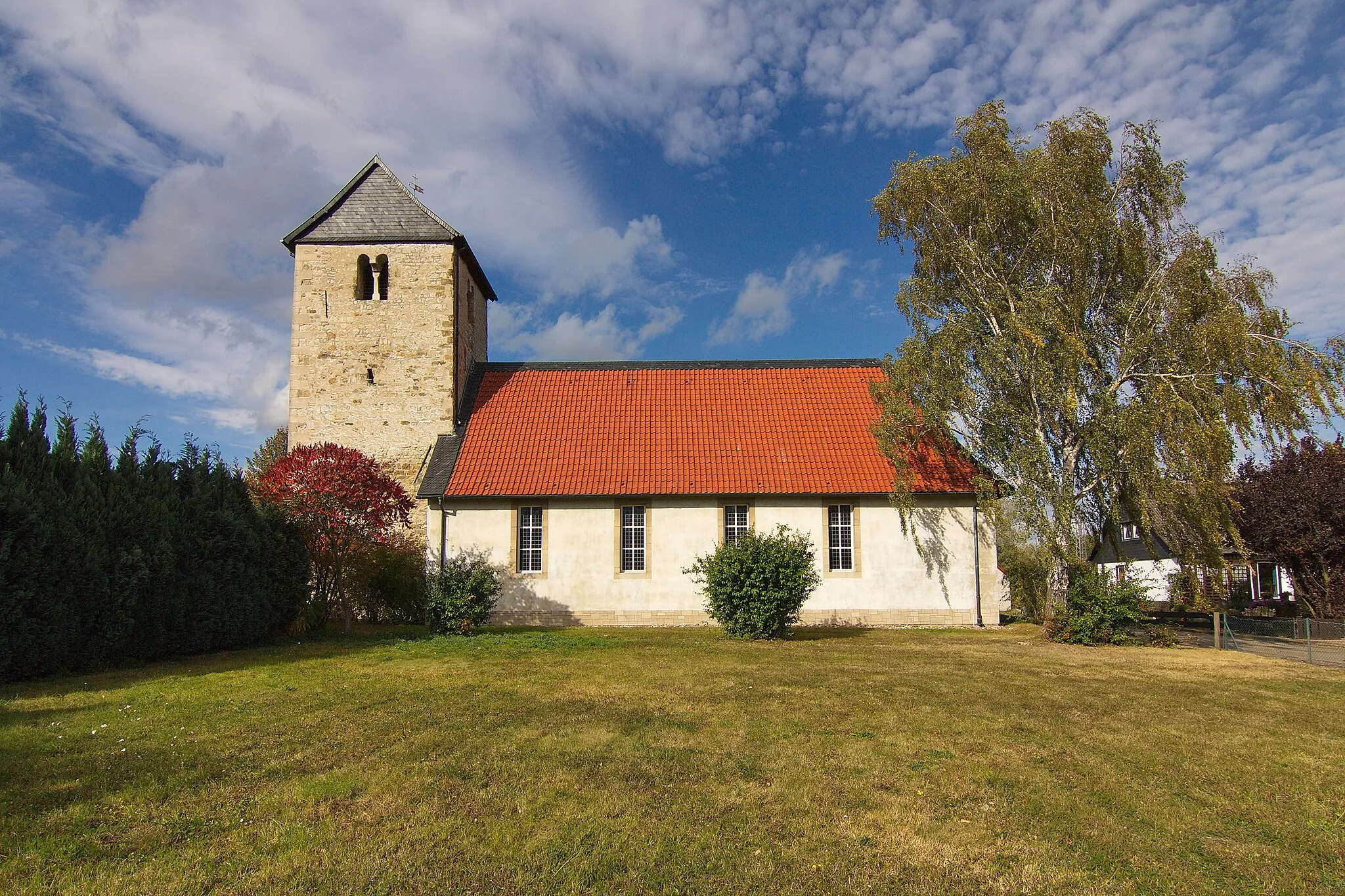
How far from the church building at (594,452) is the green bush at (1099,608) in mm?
3266

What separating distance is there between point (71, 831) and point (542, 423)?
1802 cm

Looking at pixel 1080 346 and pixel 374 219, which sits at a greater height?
pixel 374 219

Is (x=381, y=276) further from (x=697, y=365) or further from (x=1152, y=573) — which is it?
(x=1152, y=573)

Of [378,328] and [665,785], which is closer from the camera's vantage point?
[665,785]

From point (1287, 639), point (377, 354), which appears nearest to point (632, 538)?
point (377, 354)

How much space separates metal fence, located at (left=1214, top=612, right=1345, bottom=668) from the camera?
15883 mm

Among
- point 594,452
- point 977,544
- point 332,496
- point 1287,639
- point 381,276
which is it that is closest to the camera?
point 332,496

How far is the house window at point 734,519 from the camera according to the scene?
20609 mm

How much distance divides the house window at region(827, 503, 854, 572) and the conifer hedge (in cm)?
1335

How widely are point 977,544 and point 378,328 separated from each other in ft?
61.1

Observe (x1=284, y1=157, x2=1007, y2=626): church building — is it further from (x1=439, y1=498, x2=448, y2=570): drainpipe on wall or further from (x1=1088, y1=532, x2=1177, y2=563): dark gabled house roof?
(x1=1088, y1=532, x2=1177, y2=563): dark gabled house roof

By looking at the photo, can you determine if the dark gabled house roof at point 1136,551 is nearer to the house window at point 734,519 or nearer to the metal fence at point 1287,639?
the metal fence at point 1287,639

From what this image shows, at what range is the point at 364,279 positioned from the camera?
24.4m

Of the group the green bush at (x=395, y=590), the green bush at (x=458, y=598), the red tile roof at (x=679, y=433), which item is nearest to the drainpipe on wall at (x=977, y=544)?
the red tile roof at (x=679, y=433)
